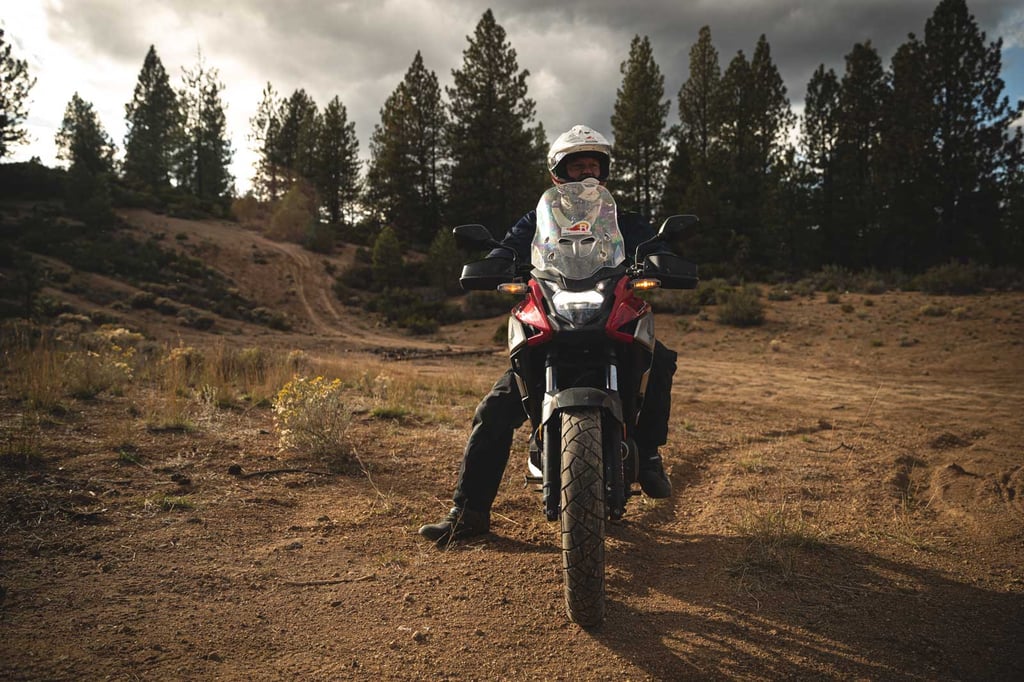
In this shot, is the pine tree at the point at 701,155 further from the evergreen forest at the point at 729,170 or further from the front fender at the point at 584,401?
the front fender at the point at 584,401

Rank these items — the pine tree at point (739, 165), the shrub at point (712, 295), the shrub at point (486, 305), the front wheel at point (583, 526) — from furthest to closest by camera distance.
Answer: the pine tree at point (739, 165), the shrub at point (486, 305), the shrub at point (712, 295), the front wheel at point (583, 526)

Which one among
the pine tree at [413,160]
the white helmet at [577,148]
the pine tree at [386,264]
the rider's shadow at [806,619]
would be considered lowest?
the rider's shadow at [806,619]

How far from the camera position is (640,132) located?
3662cm

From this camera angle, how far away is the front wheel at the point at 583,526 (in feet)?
7.79

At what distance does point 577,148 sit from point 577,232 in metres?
0.70

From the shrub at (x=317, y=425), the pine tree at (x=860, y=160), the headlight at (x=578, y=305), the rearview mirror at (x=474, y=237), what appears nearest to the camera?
the headlight at (x=578, y=305)

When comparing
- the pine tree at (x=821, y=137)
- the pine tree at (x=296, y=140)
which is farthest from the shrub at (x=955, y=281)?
the pine tree at (x=296, y=140)

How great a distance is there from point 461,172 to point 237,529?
35.3 m

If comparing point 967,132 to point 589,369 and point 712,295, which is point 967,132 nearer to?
point 712,295

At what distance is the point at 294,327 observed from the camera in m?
23.8

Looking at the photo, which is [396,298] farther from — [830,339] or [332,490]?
[332,490]

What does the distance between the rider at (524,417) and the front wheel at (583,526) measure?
2.96ft

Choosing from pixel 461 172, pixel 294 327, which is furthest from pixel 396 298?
pixel 461 172

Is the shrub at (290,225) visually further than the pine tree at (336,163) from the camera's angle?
No
